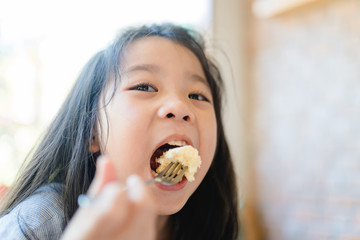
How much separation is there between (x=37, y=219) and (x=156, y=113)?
0.34 m

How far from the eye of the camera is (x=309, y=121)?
1689 millimetres

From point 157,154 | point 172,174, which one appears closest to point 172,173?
point 172,174

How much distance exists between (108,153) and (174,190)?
180mm

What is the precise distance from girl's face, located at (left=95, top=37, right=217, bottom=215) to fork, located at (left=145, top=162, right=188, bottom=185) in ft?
0.15

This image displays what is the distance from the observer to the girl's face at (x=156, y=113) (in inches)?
29.7

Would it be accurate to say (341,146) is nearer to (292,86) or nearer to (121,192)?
(292,86)

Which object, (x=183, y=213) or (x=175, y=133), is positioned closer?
(x=175, y=133)

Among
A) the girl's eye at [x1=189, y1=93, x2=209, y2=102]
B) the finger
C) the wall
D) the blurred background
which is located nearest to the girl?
the girl's eye at [x1=189, y1=93, x2=209, y2=102]

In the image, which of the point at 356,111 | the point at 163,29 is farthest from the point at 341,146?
the point at 163,29

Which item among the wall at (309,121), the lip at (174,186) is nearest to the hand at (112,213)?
the lip at (174,186)

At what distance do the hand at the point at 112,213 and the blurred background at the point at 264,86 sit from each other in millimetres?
947

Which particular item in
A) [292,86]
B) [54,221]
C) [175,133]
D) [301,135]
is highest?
[175,133]

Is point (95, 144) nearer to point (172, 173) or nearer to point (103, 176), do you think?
point (172, 173)

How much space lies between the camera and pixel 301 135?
1.73 metres
